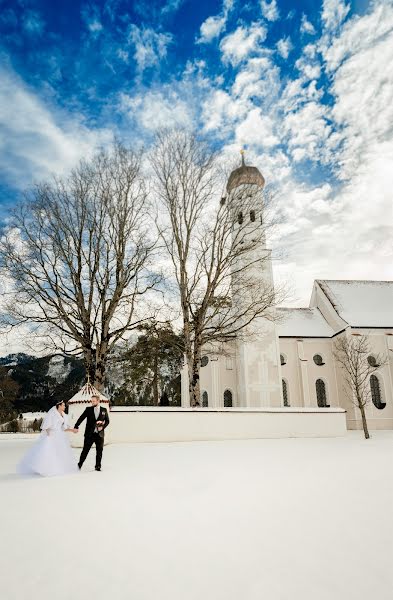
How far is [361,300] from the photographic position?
121 ft

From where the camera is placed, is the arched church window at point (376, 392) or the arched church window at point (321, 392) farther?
the arched church window at point (321, 392)

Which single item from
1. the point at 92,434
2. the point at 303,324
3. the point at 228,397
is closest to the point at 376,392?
the point at 303,324

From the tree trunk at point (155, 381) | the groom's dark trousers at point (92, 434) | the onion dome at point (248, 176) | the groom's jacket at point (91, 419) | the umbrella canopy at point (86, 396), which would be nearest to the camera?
the groom's dark trousers at point (92, 434)

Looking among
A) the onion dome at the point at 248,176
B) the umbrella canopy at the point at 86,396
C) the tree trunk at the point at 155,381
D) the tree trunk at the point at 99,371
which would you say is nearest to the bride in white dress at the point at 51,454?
the umbrella canopy at the point at 86,396

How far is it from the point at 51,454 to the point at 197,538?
519cm

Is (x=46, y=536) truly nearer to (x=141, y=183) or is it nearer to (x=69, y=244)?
(x=69, y=244)

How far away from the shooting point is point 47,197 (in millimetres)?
17938

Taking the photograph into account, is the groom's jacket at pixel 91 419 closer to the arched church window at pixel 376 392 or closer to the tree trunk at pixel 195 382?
the tree trunk at pixel 195 382

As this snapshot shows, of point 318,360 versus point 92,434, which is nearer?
point 92,434

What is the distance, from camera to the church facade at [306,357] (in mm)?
29828

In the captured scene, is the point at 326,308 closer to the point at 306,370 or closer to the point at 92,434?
the point at 306,370

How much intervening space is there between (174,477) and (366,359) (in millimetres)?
29641

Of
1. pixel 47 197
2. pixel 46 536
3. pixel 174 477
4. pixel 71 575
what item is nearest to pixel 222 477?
pixel 174 477

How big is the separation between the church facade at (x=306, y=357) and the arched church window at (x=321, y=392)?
0.29 ft
